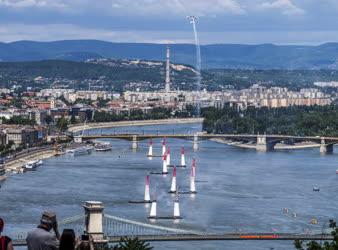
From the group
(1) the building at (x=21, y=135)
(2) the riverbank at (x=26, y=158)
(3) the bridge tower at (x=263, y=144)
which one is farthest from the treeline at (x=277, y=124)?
(2) the riverbank at (x=26, y=158)

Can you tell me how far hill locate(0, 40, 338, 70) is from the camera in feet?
391

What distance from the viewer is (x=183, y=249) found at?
1141cm

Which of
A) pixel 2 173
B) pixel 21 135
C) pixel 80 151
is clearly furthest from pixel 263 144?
pixel 2 173

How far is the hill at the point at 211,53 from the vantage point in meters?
119

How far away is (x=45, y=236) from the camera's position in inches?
143

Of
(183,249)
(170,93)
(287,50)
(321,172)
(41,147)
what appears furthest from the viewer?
(287,50)

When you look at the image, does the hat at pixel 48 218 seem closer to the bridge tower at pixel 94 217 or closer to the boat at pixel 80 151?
the bridge tower at pixel 94 217

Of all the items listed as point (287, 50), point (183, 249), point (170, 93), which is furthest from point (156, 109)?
point (287, 50)

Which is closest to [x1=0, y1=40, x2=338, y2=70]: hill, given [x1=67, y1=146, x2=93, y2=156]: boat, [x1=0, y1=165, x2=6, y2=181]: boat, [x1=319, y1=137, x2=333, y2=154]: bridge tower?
[x1=319, y1=137, x2=333, y2=154]: bridge tower

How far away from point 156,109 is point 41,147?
77.8 ft

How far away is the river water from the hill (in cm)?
8371

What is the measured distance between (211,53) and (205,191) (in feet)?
353

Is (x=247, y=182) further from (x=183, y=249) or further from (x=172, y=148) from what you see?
(x=172, y=148)

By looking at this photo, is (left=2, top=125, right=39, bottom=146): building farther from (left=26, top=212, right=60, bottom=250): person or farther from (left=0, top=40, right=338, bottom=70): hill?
(left=0, top=40, right=338, bottom=70): hill
